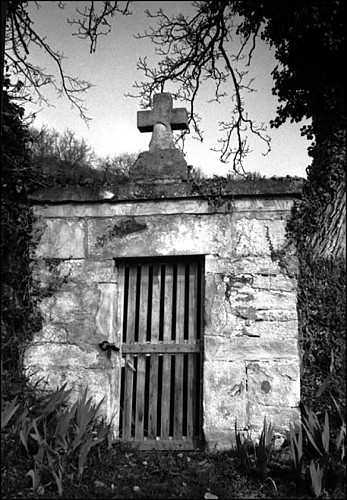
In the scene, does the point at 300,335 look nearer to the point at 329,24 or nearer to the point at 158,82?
the point at 329,24

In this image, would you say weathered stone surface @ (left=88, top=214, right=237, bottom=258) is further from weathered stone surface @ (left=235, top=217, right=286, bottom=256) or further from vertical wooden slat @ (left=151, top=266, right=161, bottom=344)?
vertical wooden slat @ (left=151, top=266, right=161, bottom=344)

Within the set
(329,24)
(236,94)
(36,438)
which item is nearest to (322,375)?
(36,438)

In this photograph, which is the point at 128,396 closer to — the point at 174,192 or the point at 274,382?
the point at 274,382

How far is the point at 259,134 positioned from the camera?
25.9ft

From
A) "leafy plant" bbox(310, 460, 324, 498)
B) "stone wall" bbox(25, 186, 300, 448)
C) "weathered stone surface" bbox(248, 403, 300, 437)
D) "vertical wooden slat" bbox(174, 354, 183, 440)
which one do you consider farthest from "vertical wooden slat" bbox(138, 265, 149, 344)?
"leafy plant" bbox(310, 460, 324, 498)

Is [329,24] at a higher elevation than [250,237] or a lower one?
higher

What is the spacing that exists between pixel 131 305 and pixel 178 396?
0.99 metres

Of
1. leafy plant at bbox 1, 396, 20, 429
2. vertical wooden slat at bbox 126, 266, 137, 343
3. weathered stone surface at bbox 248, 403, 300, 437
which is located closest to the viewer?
leafy plant at bbox 1, 396, 20, 429

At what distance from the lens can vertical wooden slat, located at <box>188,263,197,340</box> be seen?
19.5 feet

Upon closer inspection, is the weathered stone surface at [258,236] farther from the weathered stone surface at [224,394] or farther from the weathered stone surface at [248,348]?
the weathered stone surface at [224,394]

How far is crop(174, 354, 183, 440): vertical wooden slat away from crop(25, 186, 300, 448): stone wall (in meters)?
0.31

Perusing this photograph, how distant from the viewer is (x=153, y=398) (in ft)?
19.3

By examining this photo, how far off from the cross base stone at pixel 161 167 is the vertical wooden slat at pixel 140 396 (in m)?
1.77

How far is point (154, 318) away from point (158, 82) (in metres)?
3.80
